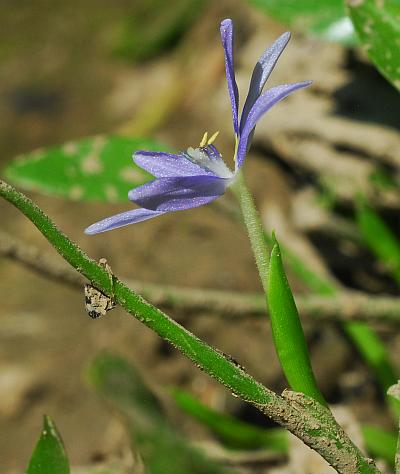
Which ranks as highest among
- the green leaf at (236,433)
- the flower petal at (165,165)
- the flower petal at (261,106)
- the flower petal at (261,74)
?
the green leaf at (236,433)

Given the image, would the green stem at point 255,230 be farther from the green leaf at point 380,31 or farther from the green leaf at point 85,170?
the green leaf at point 85,170

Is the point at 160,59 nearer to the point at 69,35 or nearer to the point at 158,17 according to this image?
the point at 158,17

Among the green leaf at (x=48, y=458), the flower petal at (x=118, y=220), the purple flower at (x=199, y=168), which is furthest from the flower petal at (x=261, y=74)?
the green leaf at (x=48, y=458)

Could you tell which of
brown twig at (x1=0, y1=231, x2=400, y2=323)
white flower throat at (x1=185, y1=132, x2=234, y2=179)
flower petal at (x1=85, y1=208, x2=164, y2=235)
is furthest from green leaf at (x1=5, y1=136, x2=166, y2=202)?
flower petal at (x1=85, y1=208, x2=164, y2=235)

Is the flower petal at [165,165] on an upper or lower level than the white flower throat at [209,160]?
lower

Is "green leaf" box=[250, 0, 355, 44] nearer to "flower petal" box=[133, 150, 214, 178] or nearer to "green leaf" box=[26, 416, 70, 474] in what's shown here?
"flower petal" box=[133, 150, 214, 178]

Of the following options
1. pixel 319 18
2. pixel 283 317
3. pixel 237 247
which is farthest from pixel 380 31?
pixel 237 247
